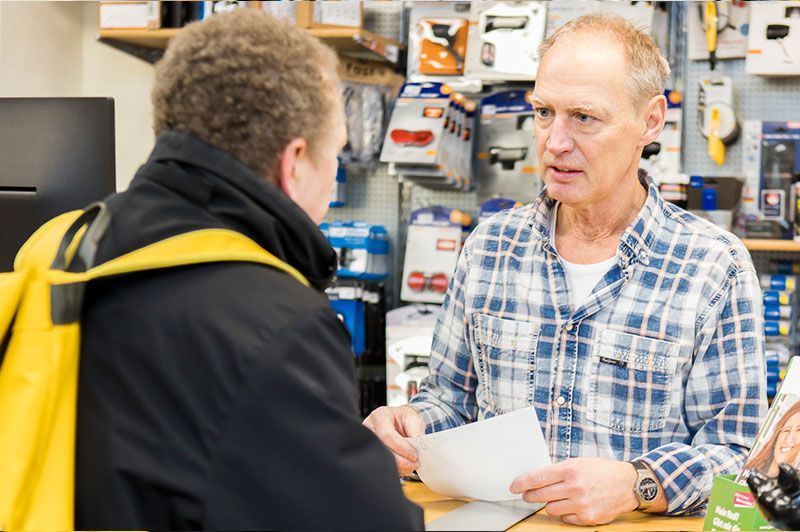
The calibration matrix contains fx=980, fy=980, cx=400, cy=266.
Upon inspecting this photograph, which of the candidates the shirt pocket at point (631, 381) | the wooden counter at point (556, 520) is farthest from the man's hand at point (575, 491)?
the shirt pocket at point (631, 381)

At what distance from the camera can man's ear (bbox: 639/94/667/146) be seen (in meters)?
2.18

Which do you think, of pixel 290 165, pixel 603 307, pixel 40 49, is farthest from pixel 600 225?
pixel 40 49

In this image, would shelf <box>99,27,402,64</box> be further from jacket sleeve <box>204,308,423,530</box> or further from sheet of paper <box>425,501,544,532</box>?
jacket sleeve <box>204,308,423,530</box>

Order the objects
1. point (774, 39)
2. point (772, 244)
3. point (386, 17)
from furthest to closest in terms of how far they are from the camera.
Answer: point (386, 17) < point (774, 39) < point (772, 244)

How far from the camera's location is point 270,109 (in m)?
1.25

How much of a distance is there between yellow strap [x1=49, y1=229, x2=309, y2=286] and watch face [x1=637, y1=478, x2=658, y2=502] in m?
0.91

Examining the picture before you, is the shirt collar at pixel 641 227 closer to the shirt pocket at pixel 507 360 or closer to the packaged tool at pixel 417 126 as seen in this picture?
the shirt pocket at pixel 507 360

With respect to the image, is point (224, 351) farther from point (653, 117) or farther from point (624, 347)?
point (653, 117)

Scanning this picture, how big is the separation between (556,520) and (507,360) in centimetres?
51

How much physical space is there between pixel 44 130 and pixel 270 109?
810 millimetres

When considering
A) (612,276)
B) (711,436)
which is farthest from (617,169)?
(711,436)

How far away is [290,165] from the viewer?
130 centimetres

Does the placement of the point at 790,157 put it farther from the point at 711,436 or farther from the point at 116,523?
the point at 116,523

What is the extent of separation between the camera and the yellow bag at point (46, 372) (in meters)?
1.12
